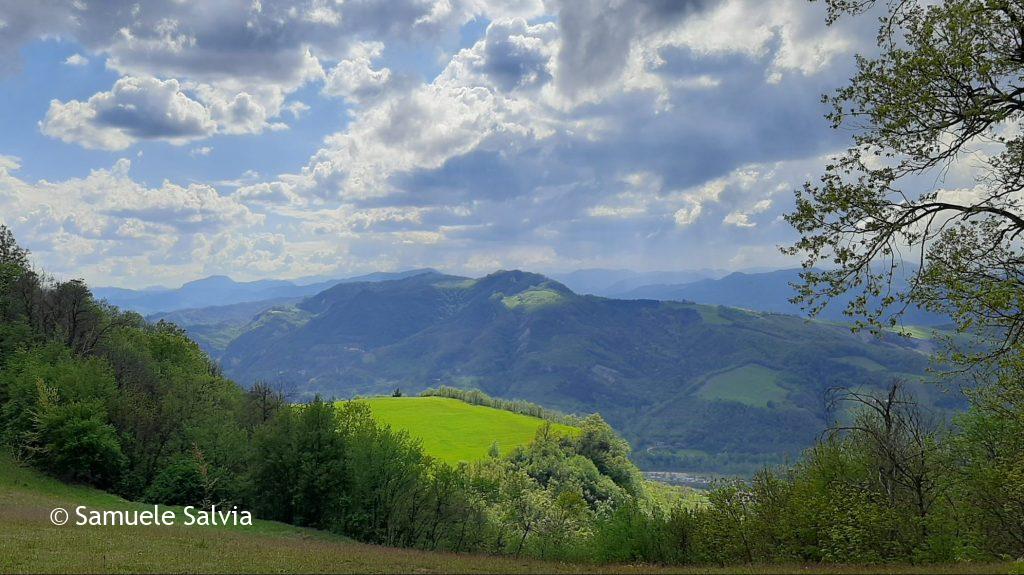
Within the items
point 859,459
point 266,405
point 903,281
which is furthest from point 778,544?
point 266,405

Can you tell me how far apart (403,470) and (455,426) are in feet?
351

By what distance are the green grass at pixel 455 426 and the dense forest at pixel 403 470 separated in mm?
45783

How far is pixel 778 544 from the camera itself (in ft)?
111

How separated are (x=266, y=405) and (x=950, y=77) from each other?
268 ft

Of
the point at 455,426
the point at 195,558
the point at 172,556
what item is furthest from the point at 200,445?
the point at 455,426

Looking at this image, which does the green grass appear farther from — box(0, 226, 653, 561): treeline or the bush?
the bush

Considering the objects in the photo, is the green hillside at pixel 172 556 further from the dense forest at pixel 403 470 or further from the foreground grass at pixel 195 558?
the dense forest at pixel 403 470

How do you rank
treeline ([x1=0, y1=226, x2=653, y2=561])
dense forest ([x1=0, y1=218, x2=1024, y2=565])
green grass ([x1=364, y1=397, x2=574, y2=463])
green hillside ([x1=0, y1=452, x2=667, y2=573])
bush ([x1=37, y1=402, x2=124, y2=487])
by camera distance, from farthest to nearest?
green grass ([x1=364, y1=397, x2=574, y2=463]), treeline ([x1=0, y1=226, x2=653, y2=561]), bush ([x1=37, y1=402, x2=124, y2=487]), dense forest ([x1=0, y1=218, x2=1024, y2=565]), green hillside ([x1=0, y1=452, x2=667, y2=573])

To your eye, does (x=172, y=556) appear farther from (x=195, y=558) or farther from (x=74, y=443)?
(x=74, y=443)

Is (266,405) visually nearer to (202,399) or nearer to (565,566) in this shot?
(202,399)

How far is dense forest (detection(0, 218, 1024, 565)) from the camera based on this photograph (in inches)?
1134

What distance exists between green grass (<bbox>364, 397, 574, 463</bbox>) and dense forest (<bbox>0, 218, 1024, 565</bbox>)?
45.8 m

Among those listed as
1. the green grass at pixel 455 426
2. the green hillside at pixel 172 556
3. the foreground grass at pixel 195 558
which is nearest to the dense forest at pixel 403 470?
the foreground grass at pixel 195 558

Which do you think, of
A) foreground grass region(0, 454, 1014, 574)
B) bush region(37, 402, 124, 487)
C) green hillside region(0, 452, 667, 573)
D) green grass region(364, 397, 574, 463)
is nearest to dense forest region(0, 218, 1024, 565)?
Result: bush region(37, 402, 124, 487)
